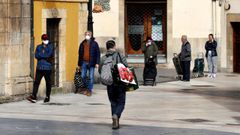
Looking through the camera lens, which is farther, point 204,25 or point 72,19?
point 204,25

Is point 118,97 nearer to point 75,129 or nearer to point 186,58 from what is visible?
point 75,129

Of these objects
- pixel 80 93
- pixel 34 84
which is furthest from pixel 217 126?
pixel 80 93

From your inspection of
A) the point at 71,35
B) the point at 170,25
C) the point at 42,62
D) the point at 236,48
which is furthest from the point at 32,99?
the point at 236,48

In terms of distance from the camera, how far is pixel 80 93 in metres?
21.8

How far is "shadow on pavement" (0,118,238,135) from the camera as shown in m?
13.6

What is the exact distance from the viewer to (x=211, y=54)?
3134 cm

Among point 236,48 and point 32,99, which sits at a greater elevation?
point 236,48

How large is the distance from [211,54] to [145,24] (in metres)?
5.92

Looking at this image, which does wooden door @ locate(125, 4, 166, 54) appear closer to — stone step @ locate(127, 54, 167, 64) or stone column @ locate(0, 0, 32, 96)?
stone step @ locate(127, 54, 167, 64)

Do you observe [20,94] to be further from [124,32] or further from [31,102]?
[124,32]

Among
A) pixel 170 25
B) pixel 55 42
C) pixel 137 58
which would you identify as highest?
→ pixel 170 25

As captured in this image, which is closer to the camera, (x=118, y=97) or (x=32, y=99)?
(x=118, y=97)

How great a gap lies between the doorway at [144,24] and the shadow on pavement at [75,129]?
21.7 meters

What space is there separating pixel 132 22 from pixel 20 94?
17927mm
